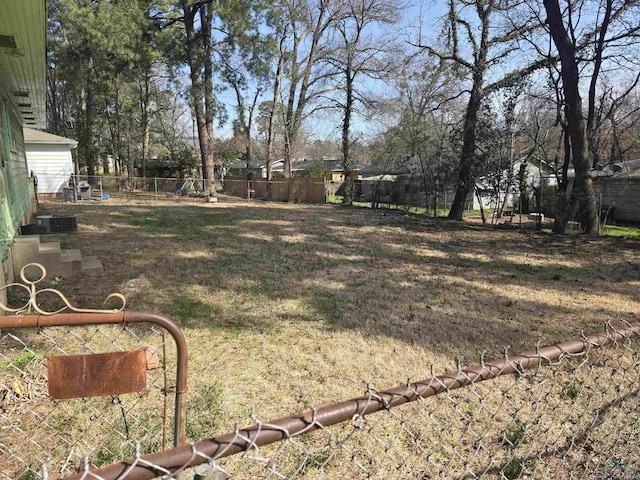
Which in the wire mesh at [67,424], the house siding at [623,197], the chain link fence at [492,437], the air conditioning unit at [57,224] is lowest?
the chain link fence at [492,437]

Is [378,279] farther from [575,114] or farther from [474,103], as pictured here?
[474,103]

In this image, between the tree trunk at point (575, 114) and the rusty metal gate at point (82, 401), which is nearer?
the rusty metal gate at point (82, 401)

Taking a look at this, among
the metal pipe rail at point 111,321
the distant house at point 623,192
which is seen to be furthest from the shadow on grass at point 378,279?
the distant house at point 623,192

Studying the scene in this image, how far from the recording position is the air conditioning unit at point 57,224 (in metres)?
9.30

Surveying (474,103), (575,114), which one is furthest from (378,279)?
(474,103)

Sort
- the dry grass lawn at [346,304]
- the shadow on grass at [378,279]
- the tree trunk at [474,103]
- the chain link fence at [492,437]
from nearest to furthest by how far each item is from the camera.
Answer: the chain link fence at [492,437], the dry grass lawn at [346,304], the shadow on grass at [378,279], the tree trunk at [474,103]

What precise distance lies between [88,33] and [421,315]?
65.9 feet

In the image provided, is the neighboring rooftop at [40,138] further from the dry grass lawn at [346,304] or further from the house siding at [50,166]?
the dry grass lawn at [346,304]

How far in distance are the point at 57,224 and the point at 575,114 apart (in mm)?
13690

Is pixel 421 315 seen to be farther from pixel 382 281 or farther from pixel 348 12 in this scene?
pixel 348 12

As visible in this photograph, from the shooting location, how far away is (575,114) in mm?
11383

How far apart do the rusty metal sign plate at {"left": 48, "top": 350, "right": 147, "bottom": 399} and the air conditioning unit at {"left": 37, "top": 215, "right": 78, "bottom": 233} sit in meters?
9.48

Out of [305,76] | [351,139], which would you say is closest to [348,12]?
[305,76]

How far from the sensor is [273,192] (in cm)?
2500
